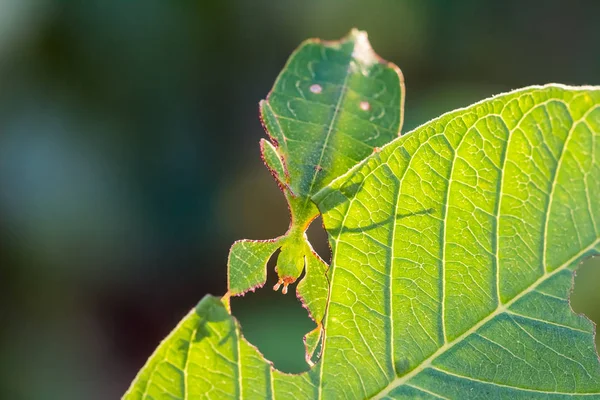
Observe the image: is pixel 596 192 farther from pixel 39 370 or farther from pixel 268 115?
pixel 39 370

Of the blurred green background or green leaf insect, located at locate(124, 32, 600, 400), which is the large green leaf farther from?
the blurred green background

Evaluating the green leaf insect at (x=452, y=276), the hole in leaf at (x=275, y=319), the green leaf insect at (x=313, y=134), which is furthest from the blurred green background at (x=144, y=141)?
the green leaf insect at (x=452, y=276)

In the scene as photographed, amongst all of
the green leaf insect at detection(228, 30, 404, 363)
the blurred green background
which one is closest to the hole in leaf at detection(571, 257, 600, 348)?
the blurred green background

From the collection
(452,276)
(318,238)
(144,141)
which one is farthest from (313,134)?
(144,141)

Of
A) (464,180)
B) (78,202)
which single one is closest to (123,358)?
(78,202)

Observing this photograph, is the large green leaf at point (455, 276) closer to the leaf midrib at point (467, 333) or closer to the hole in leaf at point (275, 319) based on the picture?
the leaf midrib at point (467, 333)

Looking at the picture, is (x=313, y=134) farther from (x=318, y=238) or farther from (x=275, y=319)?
(x=318, y=238)
